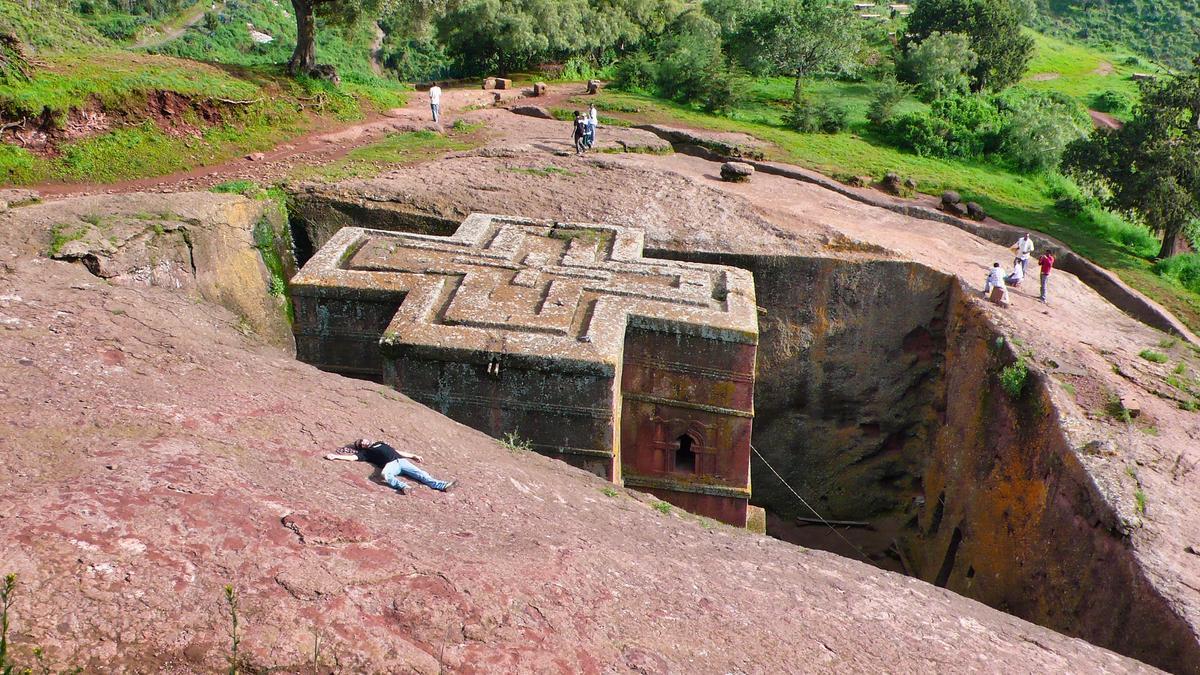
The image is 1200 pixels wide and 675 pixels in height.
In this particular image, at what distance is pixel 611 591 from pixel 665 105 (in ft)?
67.1

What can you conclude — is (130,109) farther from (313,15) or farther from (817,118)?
(817,118)

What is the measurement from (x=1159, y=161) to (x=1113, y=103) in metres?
14.3

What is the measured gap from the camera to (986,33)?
27672mm

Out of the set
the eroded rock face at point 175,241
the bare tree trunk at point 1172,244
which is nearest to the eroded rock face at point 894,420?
the eroded rock face at point 175,241

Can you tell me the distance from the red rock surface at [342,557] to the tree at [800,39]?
845 inches

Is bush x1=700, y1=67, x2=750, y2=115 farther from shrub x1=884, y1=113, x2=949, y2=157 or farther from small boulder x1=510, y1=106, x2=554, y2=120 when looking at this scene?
small boulder x1=510, y1=106, x2=554, y2=120

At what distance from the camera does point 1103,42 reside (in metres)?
44.4

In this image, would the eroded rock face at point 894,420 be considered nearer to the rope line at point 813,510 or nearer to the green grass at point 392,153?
the rope line at point 813,510

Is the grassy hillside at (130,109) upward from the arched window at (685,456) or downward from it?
upward

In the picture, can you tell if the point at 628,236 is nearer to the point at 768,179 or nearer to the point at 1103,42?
the point at 768,179

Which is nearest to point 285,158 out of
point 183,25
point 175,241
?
point 175,241

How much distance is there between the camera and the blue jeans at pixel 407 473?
619 centimetres

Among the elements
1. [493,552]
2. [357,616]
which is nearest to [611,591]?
[493,552]

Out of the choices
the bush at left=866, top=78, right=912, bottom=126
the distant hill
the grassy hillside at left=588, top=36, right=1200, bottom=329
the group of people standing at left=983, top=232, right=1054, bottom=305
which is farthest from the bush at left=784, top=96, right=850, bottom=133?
the distant hill
